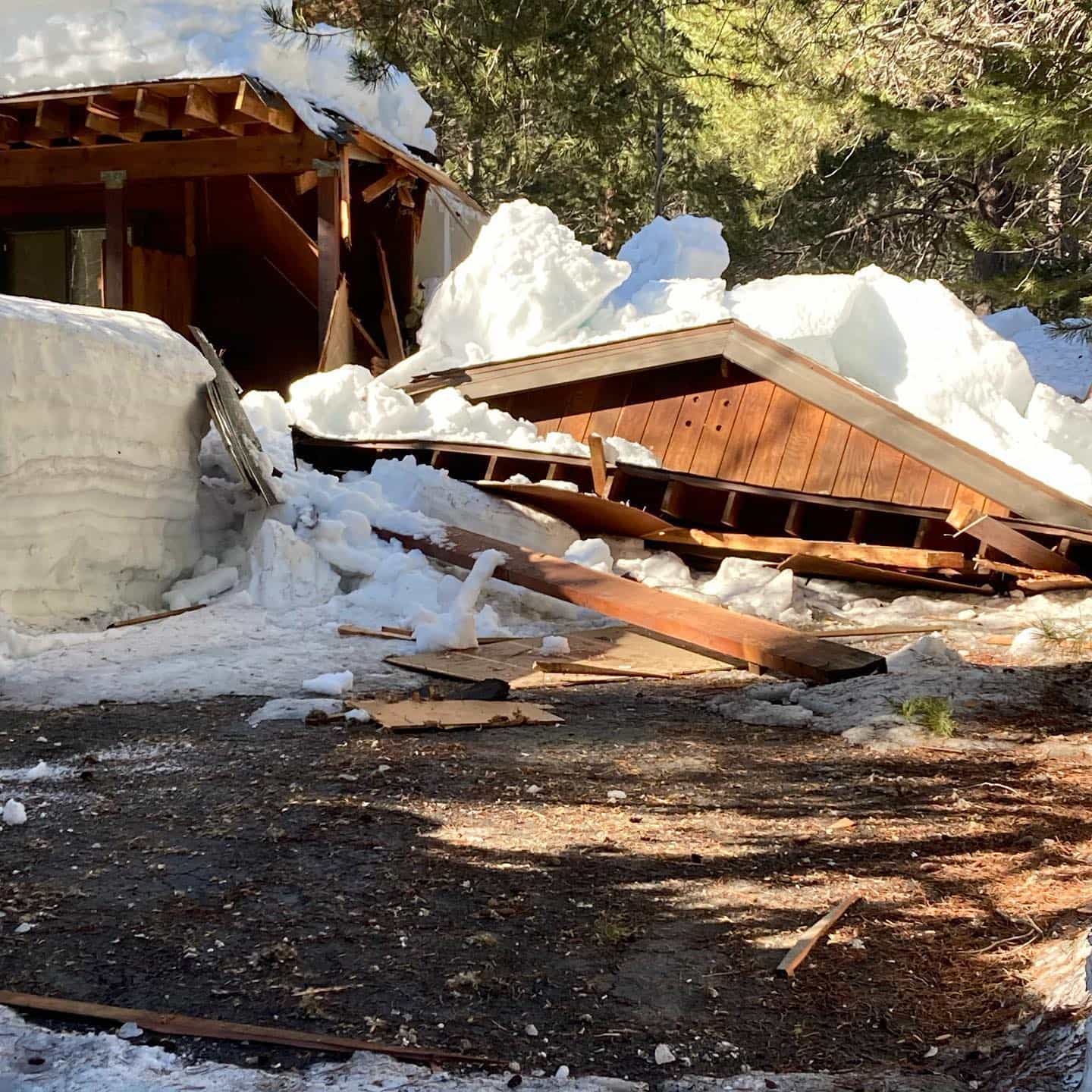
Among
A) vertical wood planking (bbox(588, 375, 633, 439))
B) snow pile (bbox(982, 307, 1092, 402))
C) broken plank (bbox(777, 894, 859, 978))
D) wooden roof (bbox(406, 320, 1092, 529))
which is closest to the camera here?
broken plank (bbox(777, 894, 859, 978))

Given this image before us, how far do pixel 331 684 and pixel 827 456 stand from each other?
20.1 feet

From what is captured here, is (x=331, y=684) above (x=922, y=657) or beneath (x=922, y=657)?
beneath

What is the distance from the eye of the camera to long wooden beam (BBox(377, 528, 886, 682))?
6.54 m

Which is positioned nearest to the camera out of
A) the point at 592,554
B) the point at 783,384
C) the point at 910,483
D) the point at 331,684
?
the point at 331,684

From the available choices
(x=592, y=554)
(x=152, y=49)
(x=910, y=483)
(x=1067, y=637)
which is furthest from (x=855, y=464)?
(x=152, y=49)

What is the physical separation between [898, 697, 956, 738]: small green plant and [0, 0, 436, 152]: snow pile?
882 centimetres

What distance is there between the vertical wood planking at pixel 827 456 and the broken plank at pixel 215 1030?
879 centimetres

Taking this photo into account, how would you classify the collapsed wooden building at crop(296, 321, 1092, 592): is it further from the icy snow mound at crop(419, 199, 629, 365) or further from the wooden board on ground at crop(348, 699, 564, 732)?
the wooden board on ground at crop(348, 699, 564, 732)

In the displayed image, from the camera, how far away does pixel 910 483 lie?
33.7 ft

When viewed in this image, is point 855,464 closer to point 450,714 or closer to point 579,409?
point 579,409

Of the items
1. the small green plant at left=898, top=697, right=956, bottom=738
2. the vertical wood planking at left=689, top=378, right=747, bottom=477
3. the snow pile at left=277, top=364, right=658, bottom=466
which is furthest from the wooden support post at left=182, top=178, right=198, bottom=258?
the small green plant at left=898, top=697, right=956, bottom=738

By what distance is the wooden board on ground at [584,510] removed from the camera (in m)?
9.88

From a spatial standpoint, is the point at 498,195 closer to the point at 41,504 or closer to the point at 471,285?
the point at 471,285

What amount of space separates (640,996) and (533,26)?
592 cm
